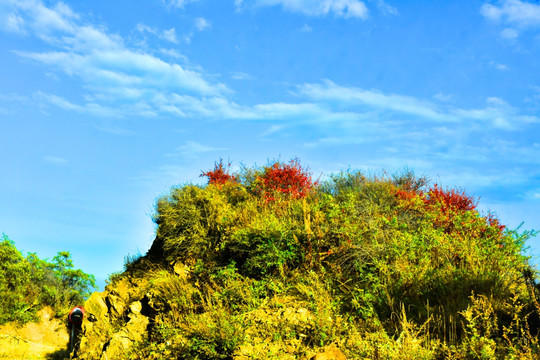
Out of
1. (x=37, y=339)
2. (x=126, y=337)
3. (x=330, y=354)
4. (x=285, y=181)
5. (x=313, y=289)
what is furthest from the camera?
(x=37, y=339)

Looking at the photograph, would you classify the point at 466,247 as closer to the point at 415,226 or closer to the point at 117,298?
the point at 415,226

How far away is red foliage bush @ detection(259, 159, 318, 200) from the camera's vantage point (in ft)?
55.1

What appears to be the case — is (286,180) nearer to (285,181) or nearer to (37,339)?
(285,181)

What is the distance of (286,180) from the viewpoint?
58.0 ft

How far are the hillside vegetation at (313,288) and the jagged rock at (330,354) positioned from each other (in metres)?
0.21

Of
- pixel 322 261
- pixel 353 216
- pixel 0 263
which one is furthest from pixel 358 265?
pixel 0 263

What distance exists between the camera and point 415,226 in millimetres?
12758

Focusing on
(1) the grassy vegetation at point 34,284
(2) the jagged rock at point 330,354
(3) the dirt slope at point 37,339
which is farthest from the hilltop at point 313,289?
(1) the grassy vegetation at point 34,284

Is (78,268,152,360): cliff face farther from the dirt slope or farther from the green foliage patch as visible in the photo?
the dirt slope

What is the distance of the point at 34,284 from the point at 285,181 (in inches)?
905

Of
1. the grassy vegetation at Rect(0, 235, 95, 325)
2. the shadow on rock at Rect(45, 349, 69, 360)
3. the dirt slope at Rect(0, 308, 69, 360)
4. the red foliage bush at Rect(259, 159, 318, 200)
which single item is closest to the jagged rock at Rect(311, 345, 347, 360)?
the red foliage bush at Rect(259, 159, 318, 200)

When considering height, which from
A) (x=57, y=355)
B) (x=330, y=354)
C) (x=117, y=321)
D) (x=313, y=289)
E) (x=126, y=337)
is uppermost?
(x=313, y=289)

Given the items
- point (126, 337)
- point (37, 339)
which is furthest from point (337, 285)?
point (37, 339)

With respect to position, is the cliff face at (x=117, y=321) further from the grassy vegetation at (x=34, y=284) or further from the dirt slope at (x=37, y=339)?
the grassy vegetation at (x=34, y=284)
